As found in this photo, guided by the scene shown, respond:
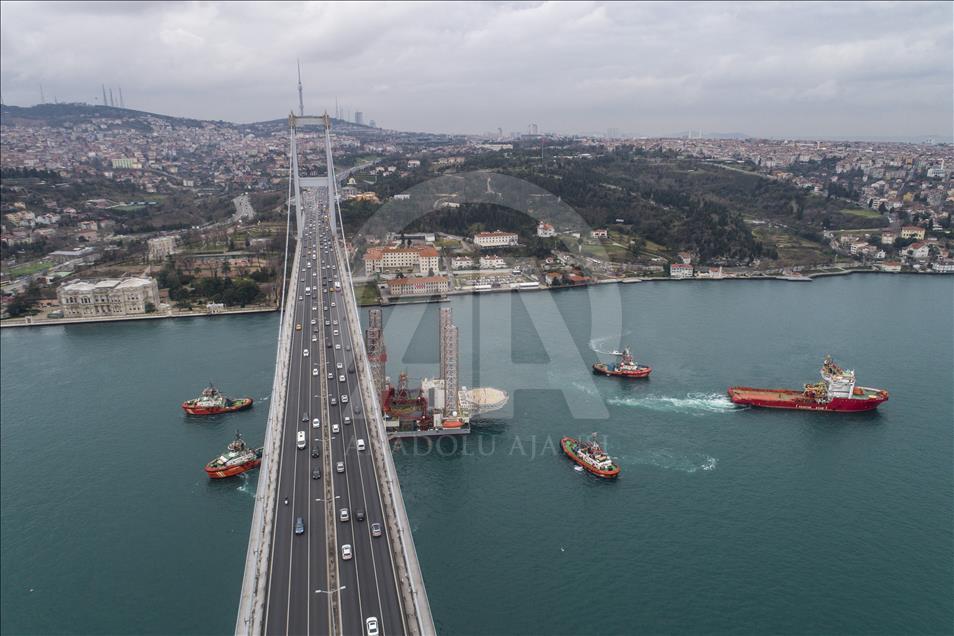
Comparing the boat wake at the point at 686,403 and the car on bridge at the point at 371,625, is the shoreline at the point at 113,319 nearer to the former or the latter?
the boat wake at the point at 686,403

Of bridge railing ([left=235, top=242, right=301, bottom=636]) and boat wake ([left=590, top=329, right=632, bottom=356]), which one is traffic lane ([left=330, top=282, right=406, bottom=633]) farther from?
boat wake ([left=590, top=329, right=632, bottom=356])

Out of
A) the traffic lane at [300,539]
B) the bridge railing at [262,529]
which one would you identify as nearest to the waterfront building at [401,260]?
the traffic lane at [300,539]

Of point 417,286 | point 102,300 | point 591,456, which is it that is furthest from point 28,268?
point 591,456

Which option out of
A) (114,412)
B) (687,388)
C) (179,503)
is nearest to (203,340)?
(114,412)

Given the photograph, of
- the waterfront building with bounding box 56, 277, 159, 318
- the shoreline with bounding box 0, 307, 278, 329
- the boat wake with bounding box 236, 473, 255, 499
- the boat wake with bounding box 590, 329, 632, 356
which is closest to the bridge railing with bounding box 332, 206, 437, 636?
the boat wake with bounding box 236, 473, 255, 499

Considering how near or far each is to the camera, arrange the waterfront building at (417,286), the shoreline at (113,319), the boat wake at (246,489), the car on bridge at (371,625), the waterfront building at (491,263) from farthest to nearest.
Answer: the waterfront building at (491,263)
the waterfront building at (417,286)
the shoreline at (113,319)
the boat wake at (246,489)
the car on bridge at (371,625)

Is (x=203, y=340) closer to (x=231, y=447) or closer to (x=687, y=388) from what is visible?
(x=231, y=447)
